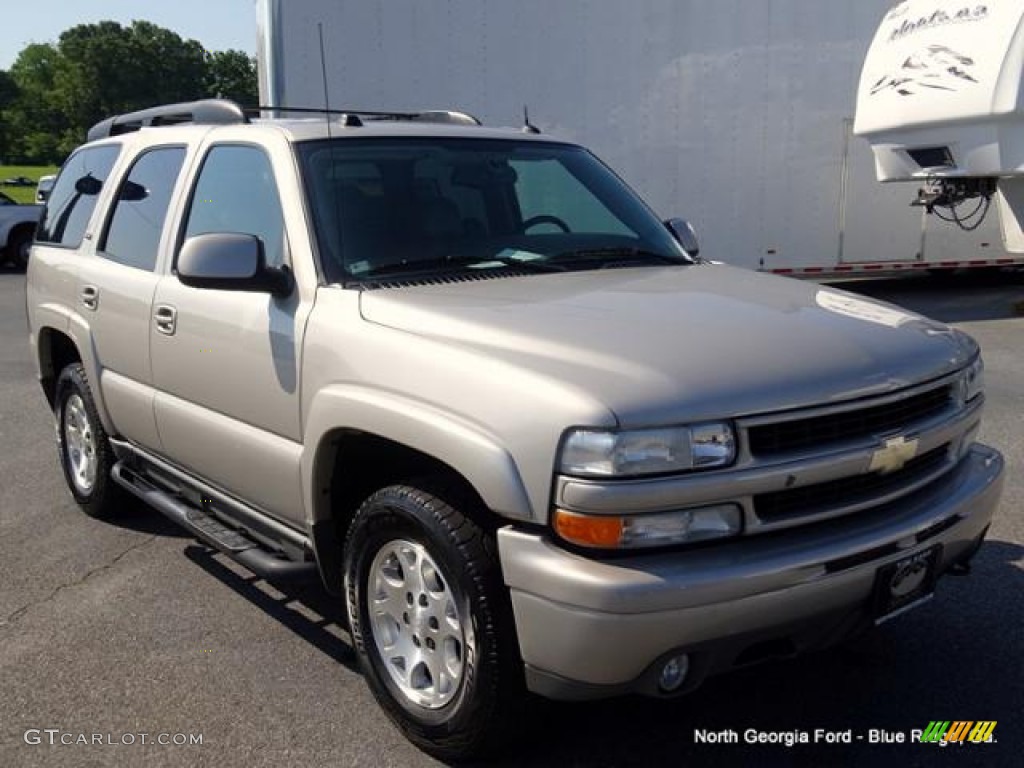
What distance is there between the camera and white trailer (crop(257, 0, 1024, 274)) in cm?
1076

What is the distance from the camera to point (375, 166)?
374 centimetres

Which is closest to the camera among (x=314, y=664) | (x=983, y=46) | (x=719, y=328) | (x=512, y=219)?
(x=719, y=328)

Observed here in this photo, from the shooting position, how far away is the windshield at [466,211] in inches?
138

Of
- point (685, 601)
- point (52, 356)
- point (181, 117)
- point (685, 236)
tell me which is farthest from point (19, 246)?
point (685, 601)

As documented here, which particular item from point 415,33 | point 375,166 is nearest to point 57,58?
point 415,33

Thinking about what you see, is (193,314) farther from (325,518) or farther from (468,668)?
(468,668)

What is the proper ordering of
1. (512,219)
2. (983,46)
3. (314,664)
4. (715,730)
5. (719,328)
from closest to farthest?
(719,328) < (715,730) < (314,664) < (512,219) < (983,46)

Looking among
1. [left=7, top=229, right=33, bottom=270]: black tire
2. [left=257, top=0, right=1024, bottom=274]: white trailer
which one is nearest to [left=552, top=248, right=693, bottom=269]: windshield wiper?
[left=257, top=0, right=1024, bottom=274]: white trailer

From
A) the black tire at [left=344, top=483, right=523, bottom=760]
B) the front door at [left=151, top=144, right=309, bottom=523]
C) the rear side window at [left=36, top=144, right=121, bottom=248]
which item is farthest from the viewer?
the rear side window at [left=36, top=144, right=121, bottom=248]

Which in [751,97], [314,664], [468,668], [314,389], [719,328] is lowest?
[314,664]

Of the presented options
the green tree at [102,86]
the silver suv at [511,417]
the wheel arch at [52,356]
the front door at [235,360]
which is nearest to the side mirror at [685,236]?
the silver suv at [511,417]

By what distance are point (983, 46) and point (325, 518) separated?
29.6 feet

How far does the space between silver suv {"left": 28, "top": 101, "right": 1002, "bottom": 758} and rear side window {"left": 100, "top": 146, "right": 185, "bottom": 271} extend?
25 millimetres

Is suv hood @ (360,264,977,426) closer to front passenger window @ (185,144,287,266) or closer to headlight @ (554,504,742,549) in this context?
headlight @ (554,504,742,549)
